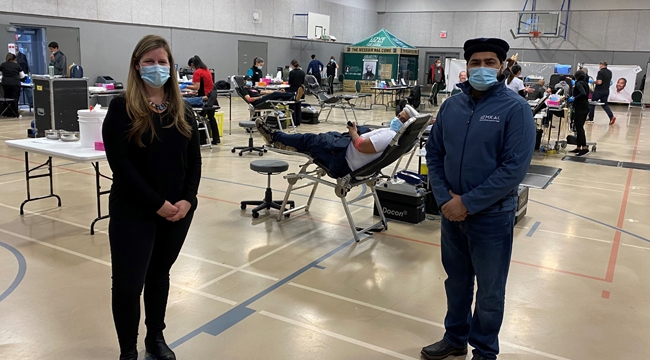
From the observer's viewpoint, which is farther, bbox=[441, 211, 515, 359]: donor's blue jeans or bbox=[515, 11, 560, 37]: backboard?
bbox=[515, 11, 560, 37]: backboard

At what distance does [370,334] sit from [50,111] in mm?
7659

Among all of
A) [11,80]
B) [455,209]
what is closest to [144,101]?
[455,209]

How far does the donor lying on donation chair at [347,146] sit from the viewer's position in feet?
15.4

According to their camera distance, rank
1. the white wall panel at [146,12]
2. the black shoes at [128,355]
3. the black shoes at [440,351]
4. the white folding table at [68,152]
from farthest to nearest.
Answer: the white wall panel at [146,12] → the white folding table at [68,152] → the black shoes at [440,351] → the black shoes at [128,355]

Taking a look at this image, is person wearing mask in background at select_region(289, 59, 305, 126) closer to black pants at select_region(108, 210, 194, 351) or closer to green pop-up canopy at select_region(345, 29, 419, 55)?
black pants at select_region(108, 210, 194, 351)

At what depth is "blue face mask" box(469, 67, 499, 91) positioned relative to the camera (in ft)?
8.03

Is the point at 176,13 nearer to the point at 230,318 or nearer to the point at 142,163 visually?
the point at 230,318

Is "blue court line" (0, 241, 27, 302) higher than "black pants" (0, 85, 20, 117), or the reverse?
"black pants" (0, 85, 20, 117)

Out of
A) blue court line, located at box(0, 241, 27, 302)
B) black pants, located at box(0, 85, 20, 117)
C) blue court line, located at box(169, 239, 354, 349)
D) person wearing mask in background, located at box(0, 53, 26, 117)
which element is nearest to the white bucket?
blue court line, located at box(0, 241, 27, 302)

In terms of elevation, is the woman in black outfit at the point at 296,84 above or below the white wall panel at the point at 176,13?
below

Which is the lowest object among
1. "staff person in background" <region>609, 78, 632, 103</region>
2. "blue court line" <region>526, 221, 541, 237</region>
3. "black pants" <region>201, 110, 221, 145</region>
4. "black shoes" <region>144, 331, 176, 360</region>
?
"blue court line" <region>526, 221, 541, 237</region>

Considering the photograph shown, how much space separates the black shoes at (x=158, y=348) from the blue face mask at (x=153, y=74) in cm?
122

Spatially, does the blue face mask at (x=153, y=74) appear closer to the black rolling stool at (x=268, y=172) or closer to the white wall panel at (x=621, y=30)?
the black rolling stool at (x=268, y=172)

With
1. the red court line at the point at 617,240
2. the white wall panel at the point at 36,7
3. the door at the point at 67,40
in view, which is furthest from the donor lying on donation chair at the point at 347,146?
the door at the point at 67,40
